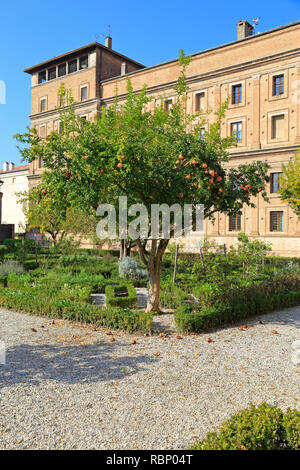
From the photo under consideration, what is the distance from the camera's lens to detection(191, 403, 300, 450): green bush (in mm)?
3008

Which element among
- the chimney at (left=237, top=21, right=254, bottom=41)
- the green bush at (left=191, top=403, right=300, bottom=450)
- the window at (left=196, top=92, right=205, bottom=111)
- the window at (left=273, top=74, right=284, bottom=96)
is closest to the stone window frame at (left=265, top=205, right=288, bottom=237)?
the window at (left=273, top=74, right=284, bottom=96)

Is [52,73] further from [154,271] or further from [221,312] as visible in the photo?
[221,312]

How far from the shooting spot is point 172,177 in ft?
24.1

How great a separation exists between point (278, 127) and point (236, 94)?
4.23m

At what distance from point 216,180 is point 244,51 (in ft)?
77.3

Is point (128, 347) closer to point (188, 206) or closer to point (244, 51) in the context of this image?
point (188, 206)

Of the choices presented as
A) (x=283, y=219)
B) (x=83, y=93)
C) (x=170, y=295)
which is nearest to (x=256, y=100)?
(x=283, y=219)

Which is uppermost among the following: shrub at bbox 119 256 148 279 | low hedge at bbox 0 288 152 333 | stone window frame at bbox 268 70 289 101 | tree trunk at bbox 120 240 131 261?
stone window frame at bbox 268 70 289 101

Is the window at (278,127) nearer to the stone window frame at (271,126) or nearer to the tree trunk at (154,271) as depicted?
the stone window frame at (271,126)

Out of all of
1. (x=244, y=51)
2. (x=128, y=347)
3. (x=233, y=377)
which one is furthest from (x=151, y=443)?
(x=244, y=51)

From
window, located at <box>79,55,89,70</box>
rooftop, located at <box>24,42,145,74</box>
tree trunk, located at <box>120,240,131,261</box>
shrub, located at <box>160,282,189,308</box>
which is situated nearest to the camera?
shrub, located at <box>160,282,189,308</box>

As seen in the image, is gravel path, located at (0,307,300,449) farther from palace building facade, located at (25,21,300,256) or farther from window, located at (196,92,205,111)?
window, located at (196,92,205,111)

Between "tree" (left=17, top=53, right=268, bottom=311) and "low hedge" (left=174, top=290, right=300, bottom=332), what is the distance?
212 centimetres

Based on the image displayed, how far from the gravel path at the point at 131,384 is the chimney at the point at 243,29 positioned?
90.6ft
